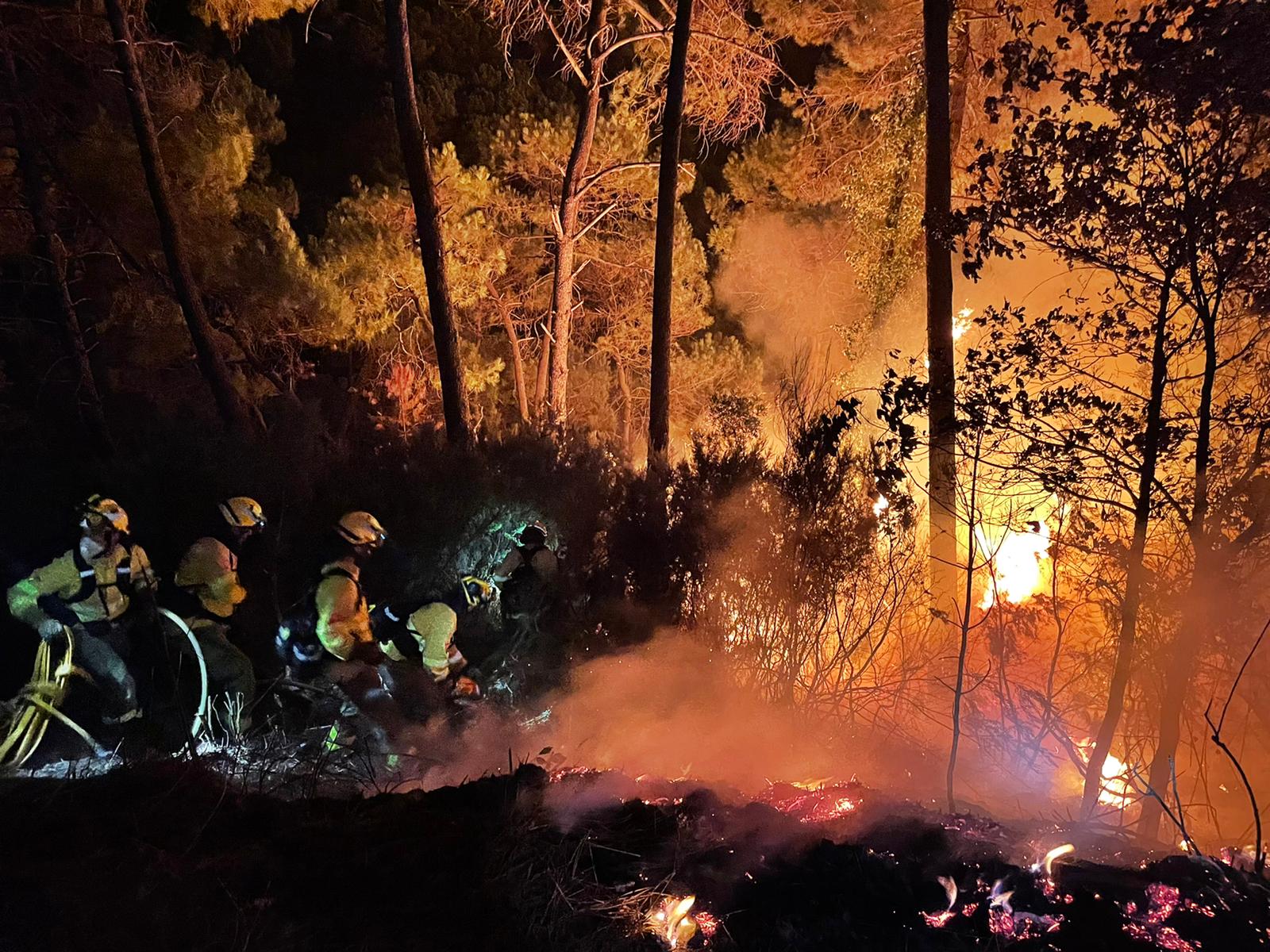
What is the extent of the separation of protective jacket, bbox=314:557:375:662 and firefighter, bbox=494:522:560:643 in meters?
1.60

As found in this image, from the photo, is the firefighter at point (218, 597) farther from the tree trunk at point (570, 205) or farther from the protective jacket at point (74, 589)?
the tree trunk at point (570, 205)

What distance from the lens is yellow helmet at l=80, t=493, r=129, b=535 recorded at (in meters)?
5.92

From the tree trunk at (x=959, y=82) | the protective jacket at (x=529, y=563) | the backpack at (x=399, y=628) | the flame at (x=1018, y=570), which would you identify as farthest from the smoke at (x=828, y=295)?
the backpack at (x=399, y=628)

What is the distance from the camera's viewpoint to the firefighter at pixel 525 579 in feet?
23.9

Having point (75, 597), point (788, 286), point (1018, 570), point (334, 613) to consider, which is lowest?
point (1018, 570)

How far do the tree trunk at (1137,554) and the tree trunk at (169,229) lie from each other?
9595 mm

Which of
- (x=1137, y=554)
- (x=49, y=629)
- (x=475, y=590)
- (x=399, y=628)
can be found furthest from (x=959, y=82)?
(x=49, y=629)

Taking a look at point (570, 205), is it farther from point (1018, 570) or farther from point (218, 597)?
point (218, 597)

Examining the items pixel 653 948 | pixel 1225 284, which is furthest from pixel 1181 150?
pixel 653 948

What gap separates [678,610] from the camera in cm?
847

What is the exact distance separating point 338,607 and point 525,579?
71.9 inches

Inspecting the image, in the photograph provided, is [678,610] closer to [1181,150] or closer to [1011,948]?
[1011,948]

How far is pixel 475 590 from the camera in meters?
6.54

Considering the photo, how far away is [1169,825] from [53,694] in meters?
9.17
